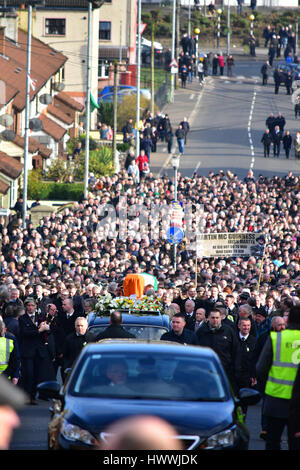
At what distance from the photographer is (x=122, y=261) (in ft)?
102

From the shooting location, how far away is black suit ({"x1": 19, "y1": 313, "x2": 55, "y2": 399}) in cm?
1505

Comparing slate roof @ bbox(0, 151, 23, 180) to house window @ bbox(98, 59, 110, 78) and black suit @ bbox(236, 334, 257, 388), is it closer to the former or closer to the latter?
house window @ bbox(98, 59, 110, 78)

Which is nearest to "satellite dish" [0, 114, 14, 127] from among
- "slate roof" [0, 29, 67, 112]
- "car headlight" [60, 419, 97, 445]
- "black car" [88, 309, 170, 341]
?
"slate roof" [0, 29, 67, 112]

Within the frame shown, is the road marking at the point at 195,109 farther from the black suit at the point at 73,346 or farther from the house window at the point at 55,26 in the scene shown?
the black suit at the point at 73,346

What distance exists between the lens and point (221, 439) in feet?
26.5

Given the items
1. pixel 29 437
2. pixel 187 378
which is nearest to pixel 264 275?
pixel 29 437

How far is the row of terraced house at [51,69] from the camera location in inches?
1849

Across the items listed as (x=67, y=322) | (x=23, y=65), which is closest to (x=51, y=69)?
(x=23, y=65)

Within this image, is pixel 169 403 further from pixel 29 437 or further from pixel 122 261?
pixel 122 261

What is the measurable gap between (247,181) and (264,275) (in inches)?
605

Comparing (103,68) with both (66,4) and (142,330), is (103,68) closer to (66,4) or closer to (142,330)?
(66,4)

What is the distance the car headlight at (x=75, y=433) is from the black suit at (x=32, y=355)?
6886 mm

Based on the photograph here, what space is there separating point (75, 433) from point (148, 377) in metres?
0.93

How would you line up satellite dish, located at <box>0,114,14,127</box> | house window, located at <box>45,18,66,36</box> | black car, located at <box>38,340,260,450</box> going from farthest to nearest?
house window, located at <box>45,18,66,36</box> → satellite dish, located at <box>0,114,14,127</box> → black car, located at <box>38,340,260,450</box>
